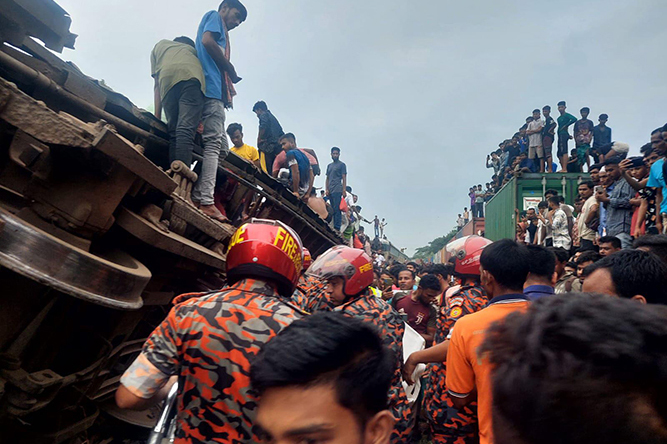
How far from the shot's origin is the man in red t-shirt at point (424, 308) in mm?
5547

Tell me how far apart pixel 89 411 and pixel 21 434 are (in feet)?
1.59

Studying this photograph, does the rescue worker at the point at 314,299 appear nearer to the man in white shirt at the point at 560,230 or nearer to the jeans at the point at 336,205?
the man in white shirt at the point at 560,230

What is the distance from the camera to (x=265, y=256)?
81.4 inches

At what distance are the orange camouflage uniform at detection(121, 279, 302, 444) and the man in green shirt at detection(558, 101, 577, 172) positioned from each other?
42.4 ft

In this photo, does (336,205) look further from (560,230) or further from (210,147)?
(210,147)

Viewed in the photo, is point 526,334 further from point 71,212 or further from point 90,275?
point 71,212

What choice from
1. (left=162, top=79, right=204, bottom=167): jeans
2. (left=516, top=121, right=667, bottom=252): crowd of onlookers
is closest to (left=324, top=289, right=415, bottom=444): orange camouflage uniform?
(left=162, top=79, right=204, bottom=167): jeans

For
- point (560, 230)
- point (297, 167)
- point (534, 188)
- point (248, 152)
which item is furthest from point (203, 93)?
point (534, 188)

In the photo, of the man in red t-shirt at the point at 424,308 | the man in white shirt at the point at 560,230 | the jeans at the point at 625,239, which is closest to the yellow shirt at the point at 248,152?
the man in red t-shirt at the point at 424,308

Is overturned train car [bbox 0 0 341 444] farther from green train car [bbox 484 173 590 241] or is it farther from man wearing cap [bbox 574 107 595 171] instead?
man wearing cap [bbox 574 107 595 171]

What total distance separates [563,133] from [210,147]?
11462 millimetres

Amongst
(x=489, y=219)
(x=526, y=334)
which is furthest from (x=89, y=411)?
(x=489, y=219)

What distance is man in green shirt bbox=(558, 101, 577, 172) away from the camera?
12.4 meters

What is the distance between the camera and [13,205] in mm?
2312
